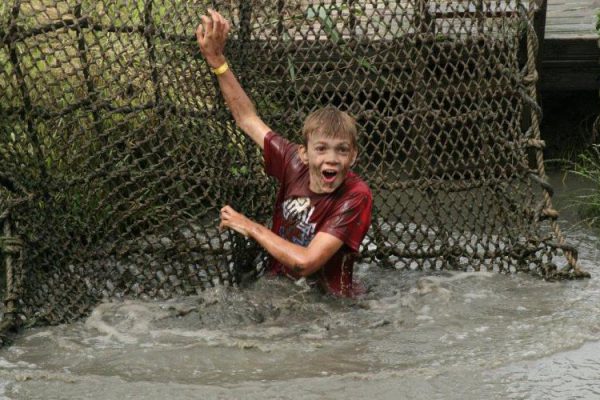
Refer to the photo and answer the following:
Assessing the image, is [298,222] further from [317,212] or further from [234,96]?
[234,96]

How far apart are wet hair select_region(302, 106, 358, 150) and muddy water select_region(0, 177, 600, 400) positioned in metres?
0.80

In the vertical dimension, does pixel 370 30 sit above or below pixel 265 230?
above

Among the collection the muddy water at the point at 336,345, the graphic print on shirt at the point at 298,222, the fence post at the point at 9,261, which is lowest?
the muddy water at the point at 336,345

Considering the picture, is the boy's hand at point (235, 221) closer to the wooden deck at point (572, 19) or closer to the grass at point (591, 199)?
the grass at point (591, 199)

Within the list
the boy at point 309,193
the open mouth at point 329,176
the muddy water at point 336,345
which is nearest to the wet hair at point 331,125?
the boy at point 309,193

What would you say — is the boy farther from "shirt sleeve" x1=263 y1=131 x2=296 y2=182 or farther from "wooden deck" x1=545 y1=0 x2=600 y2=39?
"wooden deck" x1=545 y1=0 x2=600 y2=39

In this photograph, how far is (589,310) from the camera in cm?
549

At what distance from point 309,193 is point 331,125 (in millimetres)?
398

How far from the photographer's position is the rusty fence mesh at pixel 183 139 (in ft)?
17.5

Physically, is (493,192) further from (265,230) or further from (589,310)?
(265,230)

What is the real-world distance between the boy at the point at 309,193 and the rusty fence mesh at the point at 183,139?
0.61 feet

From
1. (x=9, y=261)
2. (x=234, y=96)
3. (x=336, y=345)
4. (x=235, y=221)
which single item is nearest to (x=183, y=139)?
(x=234, y=96)

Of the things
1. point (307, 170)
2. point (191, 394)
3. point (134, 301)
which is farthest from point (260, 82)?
point (191, 394)

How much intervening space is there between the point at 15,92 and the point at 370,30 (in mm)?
2560
